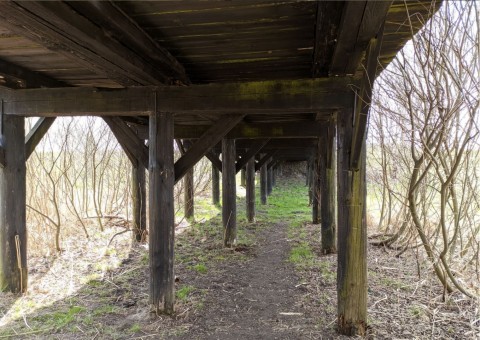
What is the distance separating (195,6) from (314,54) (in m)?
1.23

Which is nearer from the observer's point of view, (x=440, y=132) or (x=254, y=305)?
(x=440, y=132)

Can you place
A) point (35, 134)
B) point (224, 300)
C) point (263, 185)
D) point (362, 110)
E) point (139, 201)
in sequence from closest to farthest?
1. point (362, 110)
2. point (224, 300)
3. point (35, 134)
4. point (139, 201)
5. point (263, 185)

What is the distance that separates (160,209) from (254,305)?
168 cm

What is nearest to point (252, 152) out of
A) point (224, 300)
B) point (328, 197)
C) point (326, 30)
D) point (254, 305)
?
point (328, 197)

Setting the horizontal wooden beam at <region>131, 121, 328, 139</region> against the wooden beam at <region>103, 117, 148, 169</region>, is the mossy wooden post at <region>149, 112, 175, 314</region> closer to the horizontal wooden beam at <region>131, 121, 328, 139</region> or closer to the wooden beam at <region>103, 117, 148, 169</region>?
the wooden beam at <region>103, 117, 148, 169</region>

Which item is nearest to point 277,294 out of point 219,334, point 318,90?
point 219,334

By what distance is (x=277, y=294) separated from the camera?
470 cm

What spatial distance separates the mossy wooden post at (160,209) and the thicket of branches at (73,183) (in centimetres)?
335

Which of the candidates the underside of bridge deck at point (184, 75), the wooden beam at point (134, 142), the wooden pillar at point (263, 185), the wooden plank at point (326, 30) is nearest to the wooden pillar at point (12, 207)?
the underside of bridge deck at point (184, 75)

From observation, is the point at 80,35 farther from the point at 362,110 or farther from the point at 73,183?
the point at 73,183

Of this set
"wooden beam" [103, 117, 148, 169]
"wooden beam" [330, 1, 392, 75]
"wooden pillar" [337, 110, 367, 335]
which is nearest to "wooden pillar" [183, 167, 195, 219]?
"wooden beam" [103, 117, 148, 169]

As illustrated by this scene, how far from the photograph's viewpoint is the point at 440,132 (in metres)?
3.61

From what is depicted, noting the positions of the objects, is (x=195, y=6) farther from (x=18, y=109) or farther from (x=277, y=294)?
(x=277, y=294)

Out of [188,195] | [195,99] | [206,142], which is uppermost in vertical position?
[195,99]
